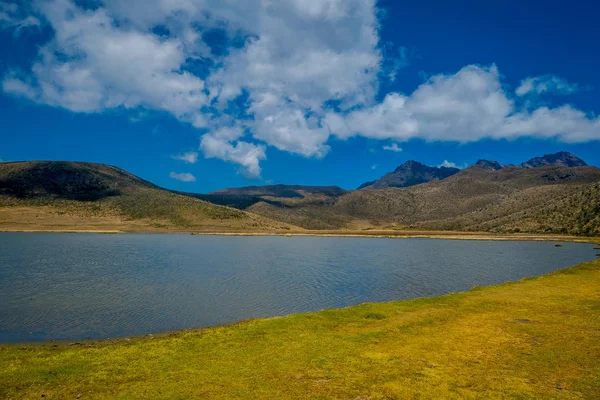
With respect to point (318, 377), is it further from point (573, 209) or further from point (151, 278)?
point (573, 209)

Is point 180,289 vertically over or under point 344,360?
under

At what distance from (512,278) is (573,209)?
172m

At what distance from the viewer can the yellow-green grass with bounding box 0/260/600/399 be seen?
1330 centimetres

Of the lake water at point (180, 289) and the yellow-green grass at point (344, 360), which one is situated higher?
the yellow-green grass at point (344, 360)

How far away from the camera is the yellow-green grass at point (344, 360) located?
1330 cm

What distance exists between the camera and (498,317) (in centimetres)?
2395

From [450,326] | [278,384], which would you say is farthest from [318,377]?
[450,326]

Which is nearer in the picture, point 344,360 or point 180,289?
point 344,360

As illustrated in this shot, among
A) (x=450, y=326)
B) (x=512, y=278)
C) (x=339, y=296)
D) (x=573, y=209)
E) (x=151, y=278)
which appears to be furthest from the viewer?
(x=573, y=209)

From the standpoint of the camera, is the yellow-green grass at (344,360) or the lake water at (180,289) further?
the lake water at (180,289)

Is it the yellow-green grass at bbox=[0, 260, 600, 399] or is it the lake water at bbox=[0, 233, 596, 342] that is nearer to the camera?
the yellow-green grass at bbox=[0, 260, 600, 399]

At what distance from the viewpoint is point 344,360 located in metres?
16.5

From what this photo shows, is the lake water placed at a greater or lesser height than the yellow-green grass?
lesser

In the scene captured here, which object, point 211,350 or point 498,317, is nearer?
point 211,350
